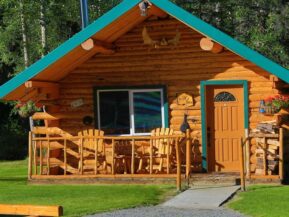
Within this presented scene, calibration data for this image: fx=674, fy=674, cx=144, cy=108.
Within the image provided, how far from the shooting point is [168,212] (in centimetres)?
1129

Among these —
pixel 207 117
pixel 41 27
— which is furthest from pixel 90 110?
pixel 41 27

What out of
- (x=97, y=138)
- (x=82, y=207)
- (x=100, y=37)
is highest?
(x=100, y=37)

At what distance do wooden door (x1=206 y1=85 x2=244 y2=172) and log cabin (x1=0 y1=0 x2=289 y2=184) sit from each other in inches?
0.9

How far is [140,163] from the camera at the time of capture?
15.8 metres

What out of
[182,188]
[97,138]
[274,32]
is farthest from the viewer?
[274,32]

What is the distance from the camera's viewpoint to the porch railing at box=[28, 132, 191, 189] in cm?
1513

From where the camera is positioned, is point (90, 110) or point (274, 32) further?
point (274, 32)

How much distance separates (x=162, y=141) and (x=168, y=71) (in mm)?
1860

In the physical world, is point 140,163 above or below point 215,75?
below

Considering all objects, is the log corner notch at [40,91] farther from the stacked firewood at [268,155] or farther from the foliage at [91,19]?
the foliage at [91,19]

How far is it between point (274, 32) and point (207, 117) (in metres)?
9.11

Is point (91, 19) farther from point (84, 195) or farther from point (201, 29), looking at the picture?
point (84, 195)

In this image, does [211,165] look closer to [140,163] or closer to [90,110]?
[140,163]

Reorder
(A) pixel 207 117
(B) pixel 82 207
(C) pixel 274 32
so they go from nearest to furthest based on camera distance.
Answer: (B) pixel 82 207 → (A) pixel 207 117 → (C) pixel 274 32
